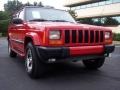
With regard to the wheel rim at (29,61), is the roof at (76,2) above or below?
above

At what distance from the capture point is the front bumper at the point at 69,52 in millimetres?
6445

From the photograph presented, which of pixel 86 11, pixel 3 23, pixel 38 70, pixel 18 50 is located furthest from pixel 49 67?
pixel 86 11

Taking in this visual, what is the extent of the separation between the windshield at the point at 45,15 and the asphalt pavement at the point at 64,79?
4.64 ft

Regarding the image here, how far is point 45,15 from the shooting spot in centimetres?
827

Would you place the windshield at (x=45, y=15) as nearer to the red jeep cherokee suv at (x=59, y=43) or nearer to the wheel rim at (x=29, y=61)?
the red jeep cherokee suv at (x=59, y=43)

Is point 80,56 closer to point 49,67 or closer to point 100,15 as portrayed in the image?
point 49,67

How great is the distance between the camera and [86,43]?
6906 millimetres

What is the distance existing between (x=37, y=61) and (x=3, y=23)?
30.3m

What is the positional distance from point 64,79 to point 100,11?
37862 millimetres

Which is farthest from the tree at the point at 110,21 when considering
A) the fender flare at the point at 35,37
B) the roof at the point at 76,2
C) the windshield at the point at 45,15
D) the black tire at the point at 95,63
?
the fender flare at the point at 35,37

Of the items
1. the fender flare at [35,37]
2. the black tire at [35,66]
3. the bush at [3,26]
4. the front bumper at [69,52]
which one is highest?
the fender flare at [35,37]

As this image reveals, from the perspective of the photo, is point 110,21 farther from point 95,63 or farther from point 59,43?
point 59,43

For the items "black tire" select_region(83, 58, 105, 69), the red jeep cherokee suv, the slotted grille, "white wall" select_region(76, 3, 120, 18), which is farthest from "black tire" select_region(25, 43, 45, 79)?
"white wall" select_region(76, 3, 120, 18)

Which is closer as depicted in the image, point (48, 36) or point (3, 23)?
point (48, 36)
